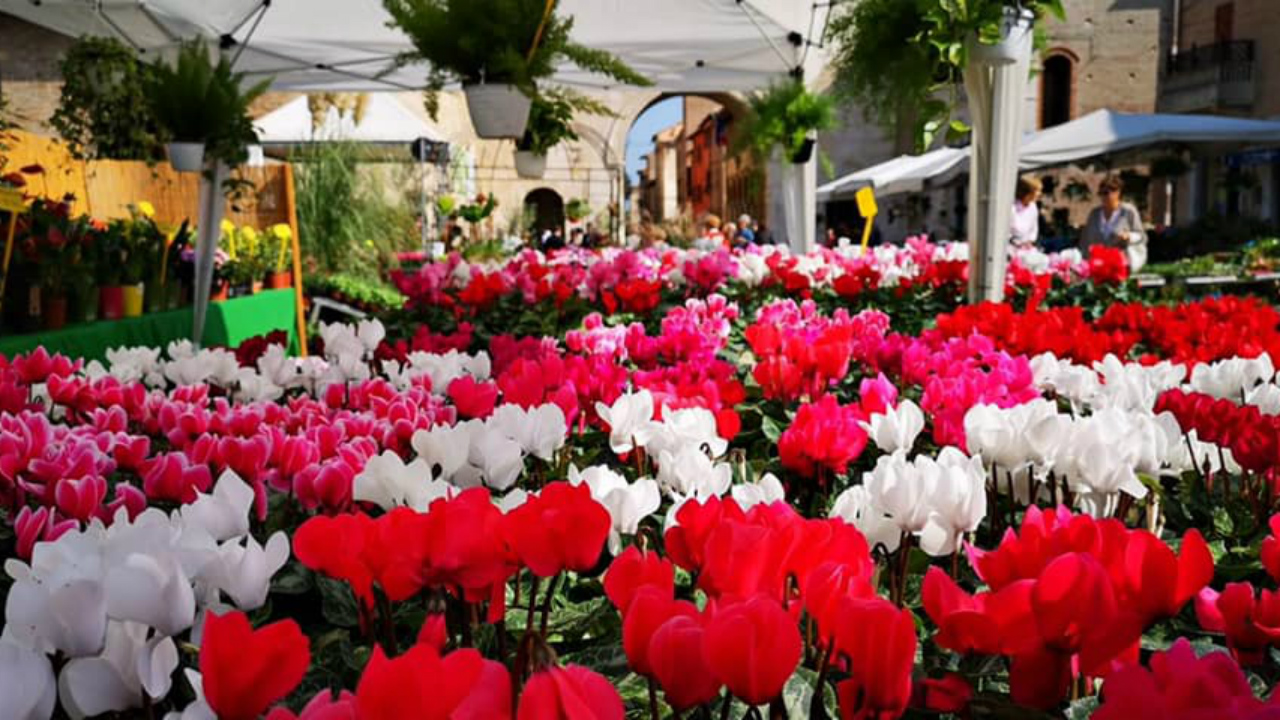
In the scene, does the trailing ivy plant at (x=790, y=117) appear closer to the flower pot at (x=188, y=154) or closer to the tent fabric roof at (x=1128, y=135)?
the tent fabric roof at (x=1128, y=135)

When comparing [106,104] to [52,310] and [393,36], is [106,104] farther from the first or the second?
[52,310]

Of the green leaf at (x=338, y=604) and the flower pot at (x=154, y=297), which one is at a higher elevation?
the flower pot at (x=154, y=297)

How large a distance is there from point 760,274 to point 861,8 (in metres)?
1.37

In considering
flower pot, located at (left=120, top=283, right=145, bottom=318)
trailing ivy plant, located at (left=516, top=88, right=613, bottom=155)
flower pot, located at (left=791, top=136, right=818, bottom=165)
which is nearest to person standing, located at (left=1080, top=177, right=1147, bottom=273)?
flower pot, located at (left=791, top=136, right=818, bottom=165)

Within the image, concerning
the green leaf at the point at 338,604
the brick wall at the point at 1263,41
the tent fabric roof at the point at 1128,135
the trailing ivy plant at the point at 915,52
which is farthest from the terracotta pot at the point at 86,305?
the brick wall at the point at 1263,41

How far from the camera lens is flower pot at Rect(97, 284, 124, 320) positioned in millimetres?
4848

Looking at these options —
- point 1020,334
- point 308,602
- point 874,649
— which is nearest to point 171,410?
point 308,602

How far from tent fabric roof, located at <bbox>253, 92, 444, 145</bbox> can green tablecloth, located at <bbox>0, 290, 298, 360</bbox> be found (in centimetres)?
619

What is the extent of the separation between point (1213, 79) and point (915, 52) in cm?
2756

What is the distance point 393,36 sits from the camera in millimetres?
8922

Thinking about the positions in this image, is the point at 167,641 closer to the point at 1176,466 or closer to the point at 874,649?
the point at 874,649

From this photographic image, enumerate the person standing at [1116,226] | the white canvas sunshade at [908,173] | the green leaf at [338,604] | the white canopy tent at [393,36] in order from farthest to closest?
the white canvas sunshade at [908,173] < the person standing at [1116,226] < the white canopy tent at [393,36] < the green leaf at [338,604]

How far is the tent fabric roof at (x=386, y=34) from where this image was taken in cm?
743

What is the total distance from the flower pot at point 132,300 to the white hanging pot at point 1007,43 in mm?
3598
